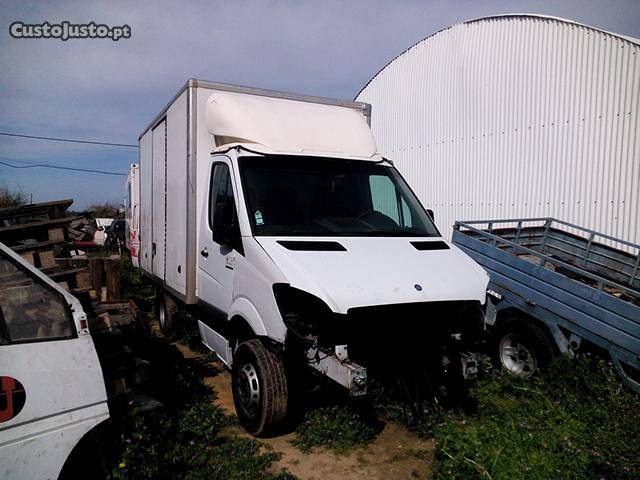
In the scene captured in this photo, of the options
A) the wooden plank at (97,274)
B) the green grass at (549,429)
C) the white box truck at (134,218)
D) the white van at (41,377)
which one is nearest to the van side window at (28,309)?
the white van at (41,377)

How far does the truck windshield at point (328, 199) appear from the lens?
14.5ft

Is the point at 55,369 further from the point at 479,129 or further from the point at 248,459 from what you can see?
the point at 479,129

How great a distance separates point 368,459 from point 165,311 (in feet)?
15.5

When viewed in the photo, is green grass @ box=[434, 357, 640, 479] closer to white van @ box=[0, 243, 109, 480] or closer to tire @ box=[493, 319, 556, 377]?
tire @ box=[493, 319, 556, 377]

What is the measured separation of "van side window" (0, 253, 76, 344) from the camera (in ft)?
7.86

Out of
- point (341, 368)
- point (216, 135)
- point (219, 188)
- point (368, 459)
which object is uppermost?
point (216, 135)

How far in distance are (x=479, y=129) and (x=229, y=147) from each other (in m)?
7.02

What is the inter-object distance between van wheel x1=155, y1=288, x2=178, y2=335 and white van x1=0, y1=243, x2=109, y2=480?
4734 mm

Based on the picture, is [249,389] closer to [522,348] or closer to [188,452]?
[188,452]

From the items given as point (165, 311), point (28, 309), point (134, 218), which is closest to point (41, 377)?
point (28, 309)

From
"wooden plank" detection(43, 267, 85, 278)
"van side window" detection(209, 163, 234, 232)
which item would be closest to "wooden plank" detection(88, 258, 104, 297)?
"wooden plank" detection(43, 267, 85, 278)

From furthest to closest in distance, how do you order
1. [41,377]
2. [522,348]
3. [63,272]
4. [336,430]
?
[522,348] → [63,272] → [336,430] → [41,377]

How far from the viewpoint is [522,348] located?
5.44m

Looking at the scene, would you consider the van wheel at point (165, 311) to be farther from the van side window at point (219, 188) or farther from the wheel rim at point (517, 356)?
the wheel rim at point (517, 356)
